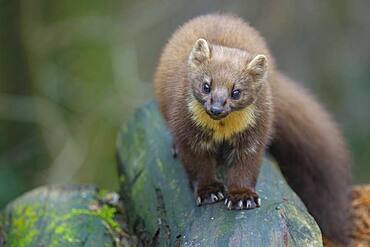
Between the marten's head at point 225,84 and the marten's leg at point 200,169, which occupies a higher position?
the marten's head at point 225,84

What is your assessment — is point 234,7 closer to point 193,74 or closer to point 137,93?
point 137,93

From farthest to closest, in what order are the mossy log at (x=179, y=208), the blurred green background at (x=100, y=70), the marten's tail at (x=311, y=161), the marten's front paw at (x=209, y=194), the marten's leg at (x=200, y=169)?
the blurred green background at (x=100, y=70) < the marten's tail at (x=311, y=161) < the marten's leg at (x=200, y=169) < the marten's front paw at (x=209, y=194) < the mossy log at (x=179, y=208)

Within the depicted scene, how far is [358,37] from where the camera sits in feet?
30.1

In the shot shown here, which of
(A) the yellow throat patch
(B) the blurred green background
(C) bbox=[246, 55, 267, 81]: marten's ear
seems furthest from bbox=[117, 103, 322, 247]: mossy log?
(B) the blurred green background

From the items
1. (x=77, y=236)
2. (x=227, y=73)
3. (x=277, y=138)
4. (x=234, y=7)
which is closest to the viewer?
(x=227, y=73)

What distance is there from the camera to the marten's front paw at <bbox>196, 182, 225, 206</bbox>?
437 centimetres

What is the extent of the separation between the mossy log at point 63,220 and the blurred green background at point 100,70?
13.2ft

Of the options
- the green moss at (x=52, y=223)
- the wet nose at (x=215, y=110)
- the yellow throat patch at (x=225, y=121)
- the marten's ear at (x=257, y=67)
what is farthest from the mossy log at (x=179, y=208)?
the marten's ear at (x=257, y=67)

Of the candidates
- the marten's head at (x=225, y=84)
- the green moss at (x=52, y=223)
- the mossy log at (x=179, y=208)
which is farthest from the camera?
the green moss at (x=52, y=223)

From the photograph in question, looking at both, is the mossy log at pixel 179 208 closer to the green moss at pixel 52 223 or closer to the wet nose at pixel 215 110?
the green moss at pixel 52 223

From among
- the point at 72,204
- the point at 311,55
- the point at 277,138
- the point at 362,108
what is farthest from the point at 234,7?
the point at 72,204

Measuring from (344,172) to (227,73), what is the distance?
1.61 meters

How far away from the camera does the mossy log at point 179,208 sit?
3.88 meters

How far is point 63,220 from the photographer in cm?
474
